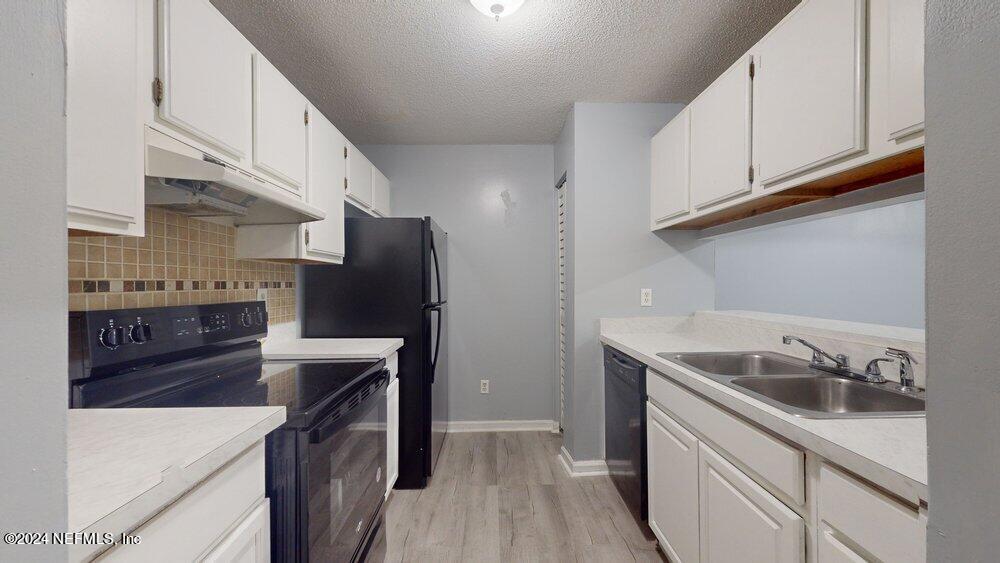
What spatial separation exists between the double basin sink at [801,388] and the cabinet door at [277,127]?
1.79 meters

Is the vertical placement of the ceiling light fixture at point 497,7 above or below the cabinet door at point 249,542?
above

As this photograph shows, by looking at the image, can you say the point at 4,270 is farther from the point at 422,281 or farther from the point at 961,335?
the point at 422,281

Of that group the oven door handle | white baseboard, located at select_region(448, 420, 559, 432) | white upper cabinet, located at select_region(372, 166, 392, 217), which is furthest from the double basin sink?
white upper cabinet, located at select_region(372, 166, 392, 217)

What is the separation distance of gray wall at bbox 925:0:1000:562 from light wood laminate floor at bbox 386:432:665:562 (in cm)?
171

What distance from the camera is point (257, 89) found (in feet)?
4.74

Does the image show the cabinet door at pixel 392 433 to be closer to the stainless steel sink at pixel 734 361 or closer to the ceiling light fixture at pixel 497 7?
the stainless steel sink at pixel 734 361

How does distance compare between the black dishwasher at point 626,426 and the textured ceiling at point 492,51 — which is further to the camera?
the black dishwasher at point 626,426

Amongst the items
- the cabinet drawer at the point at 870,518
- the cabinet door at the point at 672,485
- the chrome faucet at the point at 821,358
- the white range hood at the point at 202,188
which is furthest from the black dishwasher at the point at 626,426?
the white range hood at the point at 202,188

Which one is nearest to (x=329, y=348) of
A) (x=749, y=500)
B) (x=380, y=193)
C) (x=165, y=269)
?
(x=165, y=269)

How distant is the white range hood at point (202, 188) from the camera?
38.9 inches

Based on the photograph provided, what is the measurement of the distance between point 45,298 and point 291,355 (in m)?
1.55

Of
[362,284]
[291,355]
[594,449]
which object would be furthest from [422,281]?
[594,449]

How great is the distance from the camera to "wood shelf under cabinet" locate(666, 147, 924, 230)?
117 cm

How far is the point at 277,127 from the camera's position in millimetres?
1584
